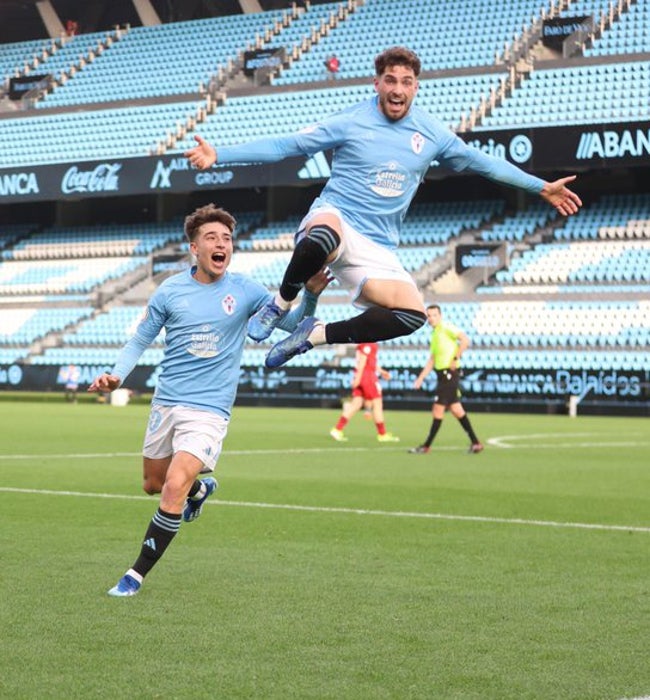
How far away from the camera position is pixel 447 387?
20859 mm

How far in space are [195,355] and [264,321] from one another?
0.46m

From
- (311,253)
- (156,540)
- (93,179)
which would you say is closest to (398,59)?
(311,253)

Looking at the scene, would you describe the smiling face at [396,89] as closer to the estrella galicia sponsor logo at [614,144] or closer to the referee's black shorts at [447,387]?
the referee's black shorts at [447,387]

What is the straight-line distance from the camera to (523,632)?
6969 millimetres

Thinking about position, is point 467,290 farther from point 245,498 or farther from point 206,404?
point 206,404

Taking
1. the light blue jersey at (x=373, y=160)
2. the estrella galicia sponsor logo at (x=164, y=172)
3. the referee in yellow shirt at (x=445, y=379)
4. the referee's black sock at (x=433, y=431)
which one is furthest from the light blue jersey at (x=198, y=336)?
the estrella galicia sponsor logo at (x=164, y=172)

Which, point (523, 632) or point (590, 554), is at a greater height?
point (523, 632)

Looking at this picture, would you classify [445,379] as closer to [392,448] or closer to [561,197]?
[392,448]

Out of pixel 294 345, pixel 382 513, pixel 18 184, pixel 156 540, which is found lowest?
pixel 18 184

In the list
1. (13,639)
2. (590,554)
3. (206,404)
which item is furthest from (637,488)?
(13,639)

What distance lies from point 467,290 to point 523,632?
33.3 meters

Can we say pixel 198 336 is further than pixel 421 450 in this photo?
No

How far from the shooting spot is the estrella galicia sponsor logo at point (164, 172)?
1738 inches

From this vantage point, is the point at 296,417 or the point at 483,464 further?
the point at 296,417
